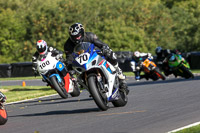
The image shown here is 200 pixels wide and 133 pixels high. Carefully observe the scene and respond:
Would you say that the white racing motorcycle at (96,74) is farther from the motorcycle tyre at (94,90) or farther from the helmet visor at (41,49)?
the helmet visor at (41,49)

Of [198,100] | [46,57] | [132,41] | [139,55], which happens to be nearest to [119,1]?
[132,41]

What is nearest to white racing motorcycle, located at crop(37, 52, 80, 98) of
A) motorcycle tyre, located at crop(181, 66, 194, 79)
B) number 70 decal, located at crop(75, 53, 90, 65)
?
number 70 decal, located at crop(75, 53, 90, 65)

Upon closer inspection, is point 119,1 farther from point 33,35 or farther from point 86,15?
point 33,35

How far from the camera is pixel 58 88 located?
14.4 metres

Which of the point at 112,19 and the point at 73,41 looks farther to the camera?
the point at 112,19

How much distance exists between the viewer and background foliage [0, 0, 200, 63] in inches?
2264

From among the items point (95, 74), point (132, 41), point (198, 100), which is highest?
point (95, 74)

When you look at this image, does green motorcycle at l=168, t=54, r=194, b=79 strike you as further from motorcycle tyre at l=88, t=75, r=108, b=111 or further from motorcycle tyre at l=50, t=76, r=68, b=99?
motorcycle tyre at l=88, t=75, r=108, b=111

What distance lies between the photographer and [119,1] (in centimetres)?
6425

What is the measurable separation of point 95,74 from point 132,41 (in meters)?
48.5

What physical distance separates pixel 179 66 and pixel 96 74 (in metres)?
11.6

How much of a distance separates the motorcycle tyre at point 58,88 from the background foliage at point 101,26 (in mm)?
42240

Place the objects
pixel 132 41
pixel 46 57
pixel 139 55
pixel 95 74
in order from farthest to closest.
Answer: pixel 132 41 < pixel 139 55 < pixel 46 57 < pixel 95 74

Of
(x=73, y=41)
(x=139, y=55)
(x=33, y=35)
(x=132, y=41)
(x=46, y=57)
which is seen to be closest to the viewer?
(x=73, y=41)
